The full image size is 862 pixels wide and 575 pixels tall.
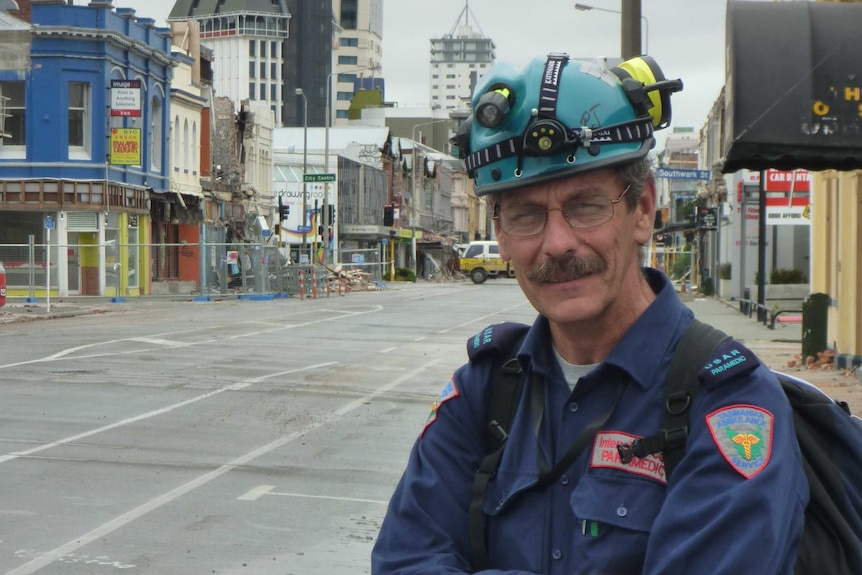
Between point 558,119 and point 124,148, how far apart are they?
40.8 metres

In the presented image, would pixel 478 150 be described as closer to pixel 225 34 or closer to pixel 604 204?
pixel 604 204

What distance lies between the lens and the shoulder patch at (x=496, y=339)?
2631 millimetres

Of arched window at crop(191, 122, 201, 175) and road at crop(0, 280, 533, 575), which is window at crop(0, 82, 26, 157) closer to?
arched window at crop(191, 122, 201, 175)

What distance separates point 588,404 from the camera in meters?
2.41

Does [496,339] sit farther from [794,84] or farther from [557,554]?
[794,84]

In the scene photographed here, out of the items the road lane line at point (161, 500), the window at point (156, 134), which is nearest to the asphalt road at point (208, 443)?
the road lane line at point (161, 500)

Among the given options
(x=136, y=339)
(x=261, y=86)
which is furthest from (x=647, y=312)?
(x=261, y=86)

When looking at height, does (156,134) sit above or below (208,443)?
above

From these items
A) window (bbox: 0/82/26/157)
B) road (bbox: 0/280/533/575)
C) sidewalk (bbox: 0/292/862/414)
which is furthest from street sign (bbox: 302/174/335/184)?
road (bbox: 0/280/533/575)

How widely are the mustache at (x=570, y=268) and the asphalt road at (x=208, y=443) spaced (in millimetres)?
4519

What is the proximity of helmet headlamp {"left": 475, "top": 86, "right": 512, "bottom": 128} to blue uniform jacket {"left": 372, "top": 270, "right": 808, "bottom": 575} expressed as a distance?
0.42 metres

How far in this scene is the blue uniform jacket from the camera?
2.16 metres

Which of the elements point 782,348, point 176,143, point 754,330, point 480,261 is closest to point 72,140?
point 176,143

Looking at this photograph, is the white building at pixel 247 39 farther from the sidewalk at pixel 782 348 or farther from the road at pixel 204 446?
the road at pixel 204 446
